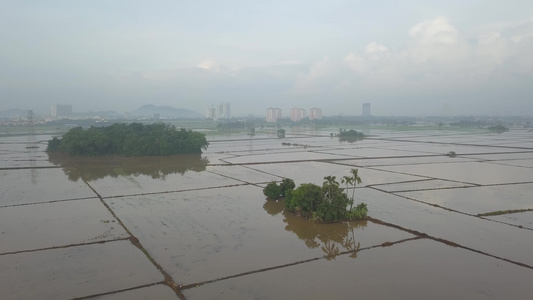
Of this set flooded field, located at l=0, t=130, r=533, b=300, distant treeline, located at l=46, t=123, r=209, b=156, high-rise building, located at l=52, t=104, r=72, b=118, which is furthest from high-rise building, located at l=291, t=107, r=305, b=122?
flooded field, located at l=0, t=130, r=533, b=300

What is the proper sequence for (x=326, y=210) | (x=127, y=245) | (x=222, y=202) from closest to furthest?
(x=127, y=245) < (x=326, y=210) < (x=222, y=202)

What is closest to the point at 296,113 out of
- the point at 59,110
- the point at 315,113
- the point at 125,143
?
the point at 315,113

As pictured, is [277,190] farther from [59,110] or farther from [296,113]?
[59,110]

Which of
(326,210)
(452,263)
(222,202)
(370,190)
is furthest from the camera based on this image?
(370,190)

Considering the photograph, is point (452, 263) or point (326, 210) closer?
point (452, 263)

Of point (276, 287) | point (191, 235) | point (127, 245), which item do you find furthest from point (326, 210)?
point (127, 245)

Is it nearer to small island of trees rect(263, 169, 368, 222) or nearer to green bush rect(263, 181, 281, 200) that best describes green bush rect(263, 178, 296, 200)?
green bush rect(263, 181, 281, 200)

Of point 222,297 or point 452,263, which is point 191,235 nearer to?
point 222,297

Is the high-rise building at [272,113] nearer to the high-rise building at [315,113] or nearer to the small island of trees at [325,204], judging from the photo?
the high-rise building at [315,113]
